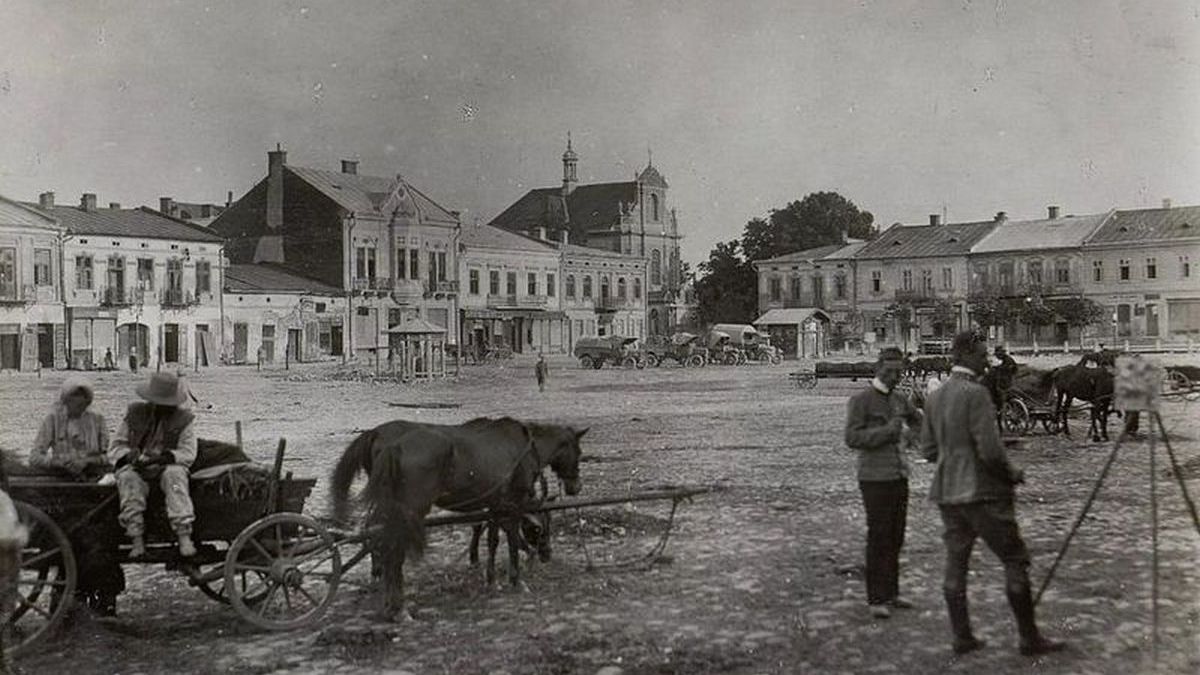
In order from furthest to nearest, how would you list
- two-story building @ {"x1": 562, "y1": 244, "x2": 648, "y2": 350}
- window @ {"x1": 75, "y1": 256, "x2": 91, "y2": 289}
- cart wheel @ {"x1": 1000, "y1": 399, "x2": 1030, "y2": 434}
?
two-story building @ {"x1": 562, "y1": 244, "x2": 648, "y2": 350} < window @ {"x1": 75, "y1": 256, "x2": 91, "y2": 289} < cart wheel @ {"x1": 1000, "y1": 399, "x2": 1030, "y2": 434}

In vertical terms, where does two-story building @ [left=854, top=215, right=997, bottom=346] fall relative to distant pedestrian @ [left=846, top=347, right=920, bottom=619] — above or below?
above

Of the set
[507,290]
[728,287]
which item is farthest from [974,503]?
[728,287]

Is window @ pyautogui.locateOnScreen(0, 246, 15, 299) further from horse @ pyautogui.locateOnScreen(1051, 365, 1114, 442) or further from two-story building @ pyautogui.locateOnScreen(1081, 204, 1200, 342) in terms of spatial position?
two-story building @ pyautogui.locateOnScreen(1081, 204, 1200, 342)

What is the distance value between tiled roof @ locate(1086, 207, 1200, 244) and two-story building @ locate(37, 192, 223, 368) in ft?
89.6

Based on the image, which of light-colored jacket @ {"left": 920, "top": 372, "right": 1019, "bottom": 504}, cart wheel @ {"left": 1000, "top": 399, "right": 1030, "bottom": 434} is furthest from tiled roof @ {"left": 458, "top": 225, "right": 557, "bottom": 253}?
light-colored jacket @ {"left": 920, "top": 372, "right": 1019, "bottom": 504}

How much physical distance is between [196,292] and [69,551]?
2701 cm

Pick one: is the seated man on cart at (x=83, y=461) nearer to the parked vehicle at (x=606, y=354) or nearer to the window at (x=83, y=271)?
the window at (x=83, y=271)

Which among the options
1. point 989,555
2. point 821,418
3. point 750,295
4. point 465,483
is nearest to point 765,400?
point 821,418

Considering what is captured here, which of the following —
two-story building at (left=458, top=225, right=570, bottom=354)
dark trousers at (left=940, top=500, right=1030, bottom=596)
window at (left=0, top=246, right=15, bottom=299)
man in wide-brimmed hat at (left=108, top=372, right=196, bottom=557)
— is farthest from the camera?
two-story building at (left=458, top=225, right=570, bottom=354)

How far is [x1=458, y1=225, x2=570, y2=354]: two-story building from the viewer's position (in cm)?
2906

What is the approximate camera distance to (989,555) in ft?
23.7

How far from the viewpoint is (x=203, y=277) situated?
3162cm

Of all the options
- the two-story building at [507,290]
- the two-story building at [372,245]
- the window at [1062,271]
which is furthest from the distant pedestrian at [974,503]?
the window at [1062,271]

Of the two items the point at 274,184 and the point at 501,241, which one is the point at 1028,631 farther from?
the point at 501,241
